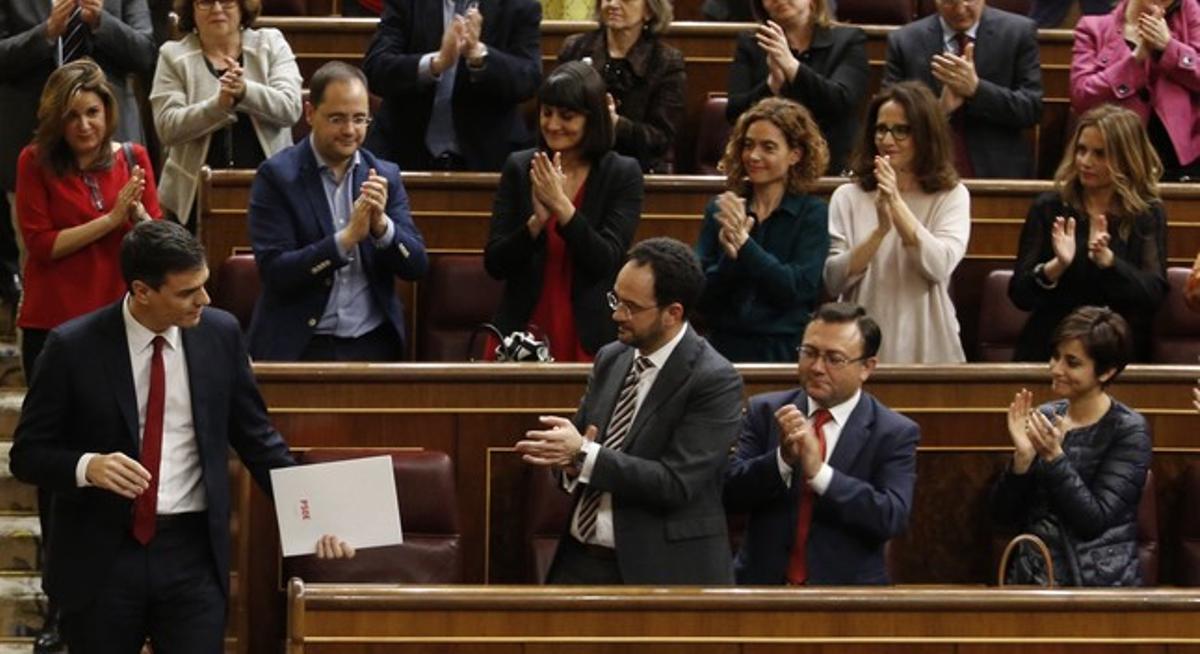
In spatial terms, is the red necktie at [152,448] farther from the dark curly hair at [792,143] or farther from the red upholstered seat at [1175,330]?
the red upholstered seat at [1175,330]

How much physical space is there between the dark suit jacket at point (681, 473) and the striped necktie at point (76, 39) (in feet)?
8.14

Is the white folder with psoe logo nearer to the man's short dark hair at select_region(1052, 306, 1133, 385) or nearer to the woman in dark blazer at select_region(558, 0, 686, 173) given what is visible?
the man's short dark hair at select_region(1052, 306, 1133, 385)

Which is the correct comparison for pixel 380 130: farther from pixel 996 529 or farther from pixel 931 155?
pixel 996 529

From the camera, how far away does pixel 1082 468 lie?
4711mm

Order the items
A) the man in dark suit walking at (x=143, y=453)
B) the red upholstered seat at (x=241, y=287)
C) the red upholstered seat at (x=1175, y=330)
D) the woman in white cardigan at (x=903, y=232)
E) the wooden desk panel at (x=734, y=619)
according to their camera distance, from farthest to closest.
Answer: the red upholstered seat at (x=1175, y=330) < the red upholstered seat at (x=241, y=287) < the woman in white cardigan at (x=903, y=232) < the man in dark suit walking at (x=143, y=453) < the wooden desk panel at (x=734, y=619)

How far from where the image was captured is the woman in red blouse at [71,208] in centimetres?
515

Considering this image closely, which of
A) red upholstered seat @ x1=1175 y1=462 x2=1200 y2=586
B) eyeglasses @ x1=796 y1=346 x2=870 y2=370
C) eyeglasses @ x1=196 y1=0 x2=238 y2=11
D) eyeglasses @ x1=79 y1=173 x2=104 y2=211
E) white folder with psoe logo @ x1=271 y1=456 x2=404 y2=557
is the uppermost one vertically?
eyeglasses @ x1=196 y1=0 x2=238 y2=11

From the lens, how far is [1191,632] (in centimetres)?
407

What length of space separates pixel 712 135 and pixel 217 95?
57.0 inches

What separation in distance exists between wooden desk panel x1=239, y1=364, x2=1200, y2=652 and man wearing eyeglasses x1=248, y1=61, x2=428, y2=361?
0.94ft

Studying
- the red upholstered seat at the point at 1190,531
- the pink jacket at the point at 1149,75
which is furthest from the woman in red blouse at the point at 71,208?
the pink jacket at the point at 1149,75

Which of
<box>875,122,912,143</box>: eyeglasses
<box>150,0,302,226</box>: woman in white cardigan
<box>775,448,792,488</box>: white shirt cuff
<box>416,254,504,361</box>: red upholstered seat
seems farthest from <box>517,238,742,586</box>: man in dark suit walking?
<box>150,0,302,226</box>: woman in white cardigan

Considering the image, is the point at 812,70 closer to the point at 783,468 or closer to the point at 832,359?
the point at 832,359

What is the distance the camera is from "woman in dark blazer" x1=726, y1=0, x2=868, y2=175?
5969mm
